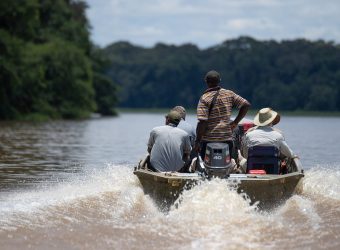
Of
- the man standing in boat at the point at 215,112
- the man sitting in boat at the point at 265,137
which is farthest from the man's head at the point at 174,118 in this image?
the man sitting in boat at the point at 265,137

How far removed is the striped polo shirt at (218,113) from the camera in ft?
36.1

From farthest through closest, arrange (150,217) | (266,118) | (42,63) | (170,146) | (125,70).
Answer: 1. (125,70)
2. (42,63)
3. (266,118)
4. (170,146)
5. (150,217)

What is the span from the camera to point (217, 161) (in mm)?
10336

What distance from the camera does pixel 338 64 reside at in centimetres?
11025

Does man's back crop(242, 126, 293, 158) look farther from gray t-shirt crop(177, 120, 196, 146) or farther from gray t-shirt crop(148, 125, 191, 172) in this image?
gray t-shirt crop(177, 120, 196, 146)

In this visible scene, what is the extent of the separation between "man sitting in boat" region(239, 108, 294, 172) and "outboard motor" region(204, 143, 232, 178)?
3.54 feet

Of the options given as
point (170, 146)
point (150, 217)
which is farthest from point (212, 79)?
point (150, 217)

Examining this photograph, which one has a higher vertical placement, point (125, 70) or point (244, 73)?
point (244, 73)

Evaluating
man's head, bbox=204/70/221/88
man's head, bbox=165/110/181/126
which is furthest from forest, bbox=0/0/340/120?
man's head, bbox=204/70/221/88

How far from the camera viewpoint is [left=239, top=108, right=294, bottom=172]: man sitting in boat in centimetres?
1141

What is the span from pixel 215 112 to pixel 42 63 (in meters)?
40.6

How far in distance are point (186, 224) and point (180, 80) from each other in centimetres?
14920

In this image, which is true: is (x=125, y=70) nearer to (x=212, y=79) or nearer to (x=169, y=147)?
(x=169, y=147)

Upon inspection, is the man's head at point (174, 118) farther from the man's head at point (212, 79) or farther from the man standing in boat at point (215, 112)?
the man's head at point (212, 79)
